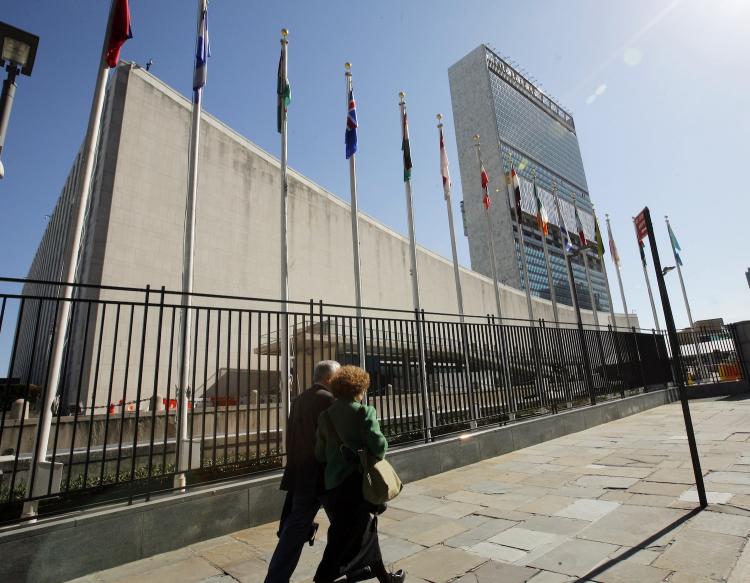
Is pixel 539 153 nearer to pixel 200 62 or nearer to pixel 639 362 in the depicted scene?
pixel 639 362

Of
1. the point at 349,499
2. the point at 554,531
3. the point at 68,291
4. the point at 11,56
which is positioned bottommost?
the point at 554,531

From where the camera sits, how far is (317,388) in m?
3.21

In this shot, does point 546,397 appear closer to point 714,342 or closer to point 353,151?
point 353,151

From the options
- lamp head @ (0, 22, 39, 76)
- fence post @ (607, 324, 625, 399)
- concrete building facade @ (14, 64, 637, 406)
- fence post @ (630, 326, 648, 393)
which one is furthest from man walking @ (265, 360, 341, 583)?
fence post @ (630, 326, 648, 393)

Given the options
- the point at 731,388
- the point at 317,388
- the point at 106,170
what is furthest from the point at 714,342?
the point at 106,170

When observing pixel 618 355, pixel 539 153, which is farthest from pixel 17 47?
pixel 539 153

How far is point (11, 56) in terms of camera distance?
4609mm

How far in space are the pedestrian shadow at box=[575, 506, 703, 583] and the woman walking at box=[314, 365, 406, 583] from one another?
1.39 meters

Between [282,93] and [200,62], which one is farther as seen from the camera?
[282,93]

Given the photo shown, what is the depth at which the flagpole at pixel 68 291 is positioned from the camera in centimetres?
402

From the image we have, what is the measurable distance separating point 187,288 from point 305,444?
5006 mm

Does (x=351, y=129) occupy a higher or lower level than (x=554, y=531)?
higher

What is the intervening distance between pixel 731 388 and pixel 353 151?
17.2 metres

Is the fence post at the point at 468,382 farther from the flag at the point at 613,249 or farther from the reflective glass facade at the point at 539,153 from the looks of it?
the reflective glass facade at the point at 539,153
